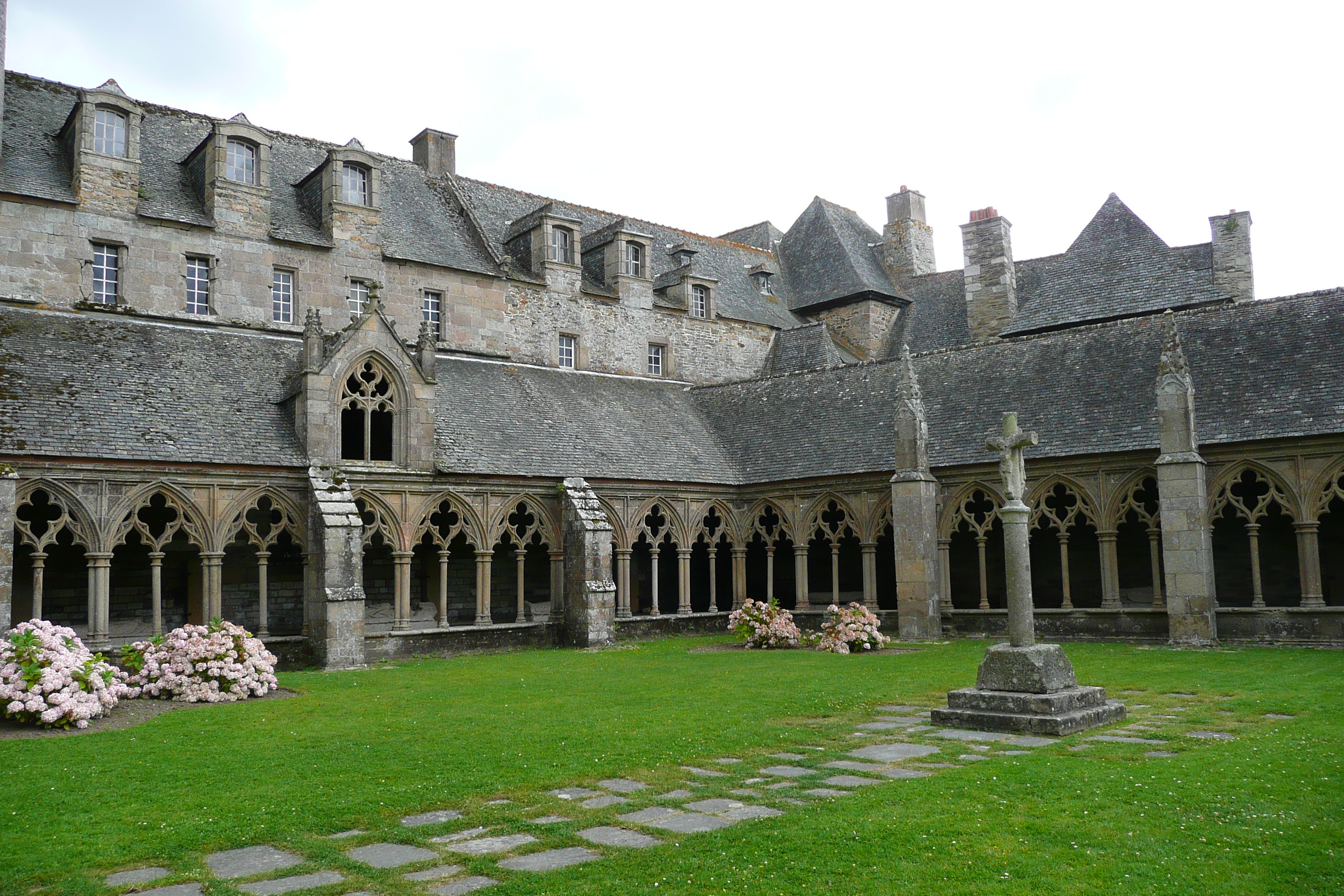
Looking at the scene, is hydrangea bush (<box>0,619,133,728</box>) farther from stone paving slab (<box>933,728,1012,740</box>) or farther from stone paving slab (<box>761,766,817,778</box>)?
stone paving slab (<box>933,728,1012,740</box>)

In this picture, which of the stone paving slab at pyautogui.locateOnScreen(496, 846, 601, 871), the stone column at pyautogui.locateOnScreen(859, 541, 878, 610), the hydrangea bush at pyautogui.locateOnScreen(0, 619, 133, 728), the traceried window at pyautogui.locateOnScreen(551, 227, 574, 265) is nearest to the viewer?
the stone paving slab at pyautogui.locateOnScreen(496, 846, 601, 871)

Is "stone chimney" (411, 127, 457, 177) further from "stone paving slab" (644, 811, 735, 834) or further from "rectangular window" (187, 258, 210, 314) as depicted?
"stone paving slab" (644, 811, 735, 834)

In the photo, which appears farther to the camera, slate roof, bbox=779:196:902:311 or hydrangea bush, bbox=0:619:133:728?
slate roof, bbox=779:196:902:311

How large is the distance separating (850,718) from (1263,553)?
600 inches

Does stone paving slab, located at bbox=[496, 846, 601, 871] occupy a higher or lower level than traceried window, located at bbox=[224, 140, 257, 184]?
lower

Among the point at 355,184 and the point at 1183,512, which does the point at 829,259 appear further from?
the point at 1183,512

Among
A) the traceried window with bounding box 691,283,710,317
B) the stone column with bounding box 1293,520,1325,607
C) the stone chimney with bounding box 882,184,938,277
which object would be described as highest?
the stone chimney with bounding box 882,184,938,277

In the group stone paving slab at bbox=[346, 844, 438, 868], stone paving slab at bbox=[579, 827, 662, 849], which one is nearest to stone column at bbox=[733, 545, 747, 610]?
stone paving slab at bbox=[579, 827, 662, 849]

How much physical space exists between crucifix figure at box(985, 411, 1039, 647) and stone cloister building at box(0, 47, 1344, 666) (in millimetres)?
8806

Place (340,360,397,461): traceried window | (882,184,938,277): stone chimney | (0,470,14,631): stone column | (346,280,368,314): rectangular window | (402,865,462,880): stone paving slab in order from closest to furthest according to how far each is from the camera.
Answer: (402,865,462,880): stone paving slab < (0,470,14,631): stone column < (340,360,397,461): traceried window < (346,280,368,314): rectangular window < (882,184,938,277): stone chimney

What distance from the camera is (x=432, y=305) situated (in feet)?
84.3

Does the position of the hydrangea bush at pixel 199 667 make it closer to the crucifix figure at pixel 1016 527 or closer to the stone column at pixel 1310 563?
the crucifix figure at pixel 1016 527

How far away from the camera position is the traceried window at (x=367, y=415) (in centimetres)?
1994

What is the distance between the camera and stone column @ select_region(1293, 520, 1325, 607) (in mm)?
18219
